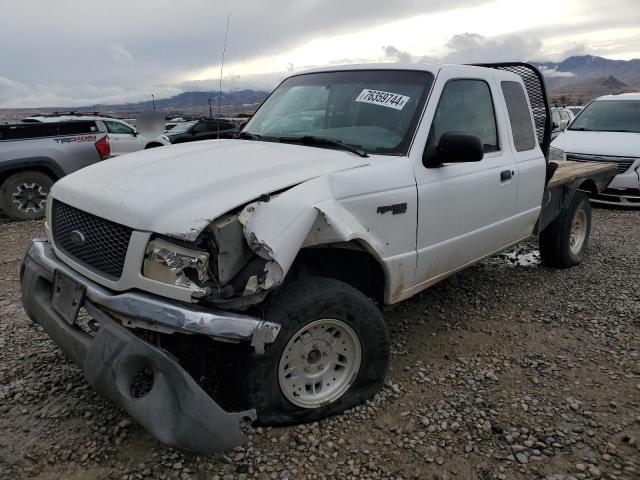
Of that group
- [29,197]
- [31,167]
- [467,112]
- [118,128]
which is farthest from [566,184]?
[118,128]

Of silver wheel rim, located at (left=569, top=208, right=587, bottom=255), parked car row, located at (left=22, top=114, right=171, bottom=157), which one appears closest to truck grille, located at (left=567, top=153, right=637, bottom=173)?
silver wheel rim, located at (left=569, top=208, right=587, bottom=255)

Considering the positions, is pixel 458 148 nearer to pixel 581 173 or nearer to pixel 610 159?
pixel 581 173

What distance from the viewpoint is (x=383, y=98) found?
3506 mm

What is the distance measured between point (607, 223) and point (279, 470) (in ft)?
23.2

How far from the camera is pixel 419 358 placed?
3701 millimetres

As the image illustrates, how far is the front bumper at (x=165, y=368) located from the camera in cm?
226

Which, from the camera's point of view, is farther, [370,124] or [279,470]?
[370,124]

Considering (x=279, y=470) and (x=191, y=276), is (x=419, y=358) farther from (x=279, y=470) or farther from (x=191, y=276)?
(x=191, y=276)

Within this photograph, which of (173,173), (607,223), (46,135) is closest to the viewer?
(173,173)

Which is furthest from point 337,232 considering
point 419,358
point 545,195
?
point 545,195

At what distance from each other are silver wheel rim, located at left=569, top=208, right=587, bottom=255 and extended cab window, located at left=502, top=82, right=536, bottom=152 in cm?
178

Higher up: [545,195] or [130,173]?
[130,173]

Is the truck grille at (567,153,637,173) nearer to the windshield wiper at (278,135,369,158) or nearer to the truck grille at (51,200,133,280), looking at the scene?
the windshield wiper at (278,135,369,158)

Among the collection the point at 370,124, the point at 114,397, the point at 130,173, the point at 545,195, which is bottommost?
the point at 114,397
